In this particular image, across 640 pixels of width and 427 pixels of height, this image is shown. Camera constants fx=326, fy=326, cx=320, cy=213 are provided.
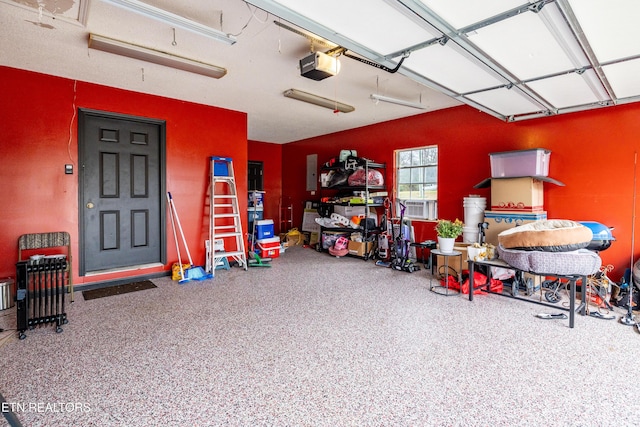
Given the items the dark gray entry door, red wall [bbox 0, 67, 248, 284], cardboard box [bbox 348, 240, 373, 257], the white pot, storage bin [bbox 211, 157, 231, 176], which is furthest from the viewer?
cardboard box [bbox 348, 240, 373, 257]

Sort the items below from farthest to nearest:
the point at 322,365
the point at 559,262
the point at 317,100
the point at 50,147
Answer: the point at 317,100 → the point at 50,147 → the point at 559,262 → the point at 322,365

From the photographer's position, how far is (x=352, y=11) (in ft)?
6.95

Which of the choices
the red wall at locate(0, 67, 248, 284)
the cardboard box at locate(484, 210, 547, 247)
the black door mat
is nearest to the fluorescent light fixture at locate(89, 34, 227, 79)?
the red wall at locate(0, 67, 248, 284)

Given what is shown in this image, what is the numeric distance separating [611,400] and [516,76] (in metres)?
2.71

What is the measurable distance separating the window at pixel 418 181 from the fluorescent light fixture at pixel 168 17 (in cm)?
411

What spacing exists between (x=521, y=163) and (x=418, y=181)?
1.98 metres

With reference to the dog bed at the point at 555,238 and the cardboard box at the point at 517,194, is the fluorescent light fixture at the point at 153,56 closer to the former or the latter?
the dog bed at the point at 555,238

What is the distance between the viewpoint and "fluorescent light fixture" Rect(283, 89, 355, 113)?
474 cm

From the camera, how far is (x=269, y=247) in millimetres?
6465

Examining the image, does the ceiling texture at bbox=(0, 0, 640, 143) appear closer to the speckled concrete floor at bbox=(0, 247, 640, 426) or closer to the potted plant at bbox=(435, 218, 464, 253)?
the potted plant at bbox=(435, 218, 464, 253)

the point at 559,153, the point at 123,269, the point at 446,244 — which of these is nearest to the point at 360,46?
the point at 446,244

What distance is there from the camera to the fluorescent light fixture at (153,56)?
313cm

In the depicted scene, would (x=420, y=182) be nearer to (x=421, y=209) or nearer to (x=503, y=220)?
(x=421, y=209)

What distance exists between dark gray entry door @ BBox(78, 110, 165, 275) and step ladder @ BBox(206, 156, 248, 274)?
2.43ft
